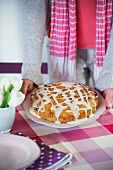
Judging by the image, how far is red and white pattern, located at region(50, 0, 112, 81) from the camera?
172 centimetres

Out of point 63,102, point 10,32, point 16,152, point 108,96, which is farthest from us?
point 10,32

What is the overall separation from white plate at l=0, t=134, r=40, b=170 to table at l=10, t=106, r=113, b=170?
0.11 metres

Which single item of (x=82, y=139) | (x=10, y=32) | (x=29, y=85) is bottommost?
(x=82, y=139)

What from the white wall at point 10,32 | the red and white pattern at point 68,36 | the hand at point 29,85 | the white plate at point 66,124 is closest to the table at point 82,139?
the white plate at point 66,124

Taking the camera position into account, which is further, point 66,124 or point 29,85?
point 29,85

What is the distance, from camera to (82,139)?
3.92 ft

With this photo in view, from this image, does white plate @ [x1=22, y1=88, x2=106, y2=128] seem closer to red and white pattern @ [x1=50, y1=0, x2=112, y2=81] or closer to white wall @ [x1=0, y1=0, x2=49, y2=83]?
red and white pattern @ [x1=50, y1=0, x2=112, y2=81]

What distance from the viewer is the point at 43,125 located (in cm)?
130

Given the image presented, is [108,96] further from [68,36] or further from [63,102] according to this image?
[68,36]

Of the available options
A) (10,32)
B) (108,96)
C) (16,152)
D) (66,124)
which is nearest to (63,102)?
(66,124)

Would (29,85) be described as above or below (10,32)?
below

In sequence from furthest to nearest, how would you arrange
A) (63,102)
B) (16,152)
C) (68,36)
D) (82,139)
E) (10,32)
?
(10,32)
(68,36)
(63,102)
(82,139)
(16,152)

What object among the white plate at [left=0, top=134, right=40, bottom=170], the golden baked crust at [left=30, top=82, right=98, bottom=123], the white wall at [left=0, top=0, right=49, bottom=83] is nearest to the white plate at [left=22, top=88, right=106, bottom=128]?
the golden baked crust at [left=30, top=82, right=98, bottom=123]

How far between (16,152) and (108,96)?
545mm
